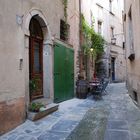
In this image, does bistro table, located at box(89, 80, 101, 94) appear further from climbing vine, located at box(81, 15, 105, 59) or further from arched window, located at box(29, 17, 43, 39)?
arched window, located at box(29, 17, 43, 39)

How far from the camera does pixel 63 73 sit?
941cm

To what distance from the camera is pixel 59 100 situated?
885 centimetres

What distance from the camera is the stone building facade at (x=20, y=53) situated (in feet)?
16.7

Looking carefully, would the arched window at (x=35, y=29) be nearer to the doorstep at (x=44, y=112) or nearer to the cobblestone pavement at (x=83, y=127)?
the doorstep at (x=44, y=112)

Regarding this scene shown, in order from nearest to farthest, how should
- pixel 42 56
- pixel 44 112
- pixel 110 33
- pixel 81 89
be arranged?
1. pixel 44 112
2. pixel 42 56
3. pixel 81 89
4. pixel 110 33

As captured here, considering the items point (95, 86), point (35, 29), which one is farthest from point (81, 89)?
point (35, 29)

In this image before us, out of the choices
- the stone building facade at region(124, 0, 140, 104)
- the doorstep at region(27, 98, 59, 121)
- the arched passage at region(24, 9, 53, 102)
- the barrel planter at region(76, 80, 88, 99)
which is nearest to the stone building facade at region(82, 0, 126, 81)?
the barrel planter at region(76, 80, 88, 99)

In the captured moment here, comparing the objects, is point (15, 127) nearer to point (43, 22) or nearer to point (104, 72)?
point (43, 22)

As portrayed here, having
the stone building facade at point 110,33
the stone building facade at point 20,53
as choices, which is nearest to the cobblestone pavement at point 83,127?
the stone building facade at point 20,53

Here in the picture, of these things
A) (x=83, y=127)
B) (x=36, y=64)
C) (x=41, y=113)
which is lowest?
(x=83, y=127)

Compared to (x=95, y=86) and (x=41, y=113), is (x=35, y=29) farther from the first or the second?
(x=95, y=86)

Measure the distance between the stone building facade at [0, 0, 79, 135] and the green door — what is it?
17.4 inches

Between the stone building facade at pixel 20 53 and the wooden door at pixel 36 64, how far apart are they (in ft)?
0.10

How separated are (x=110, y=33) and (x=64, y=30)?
12.4 meters
